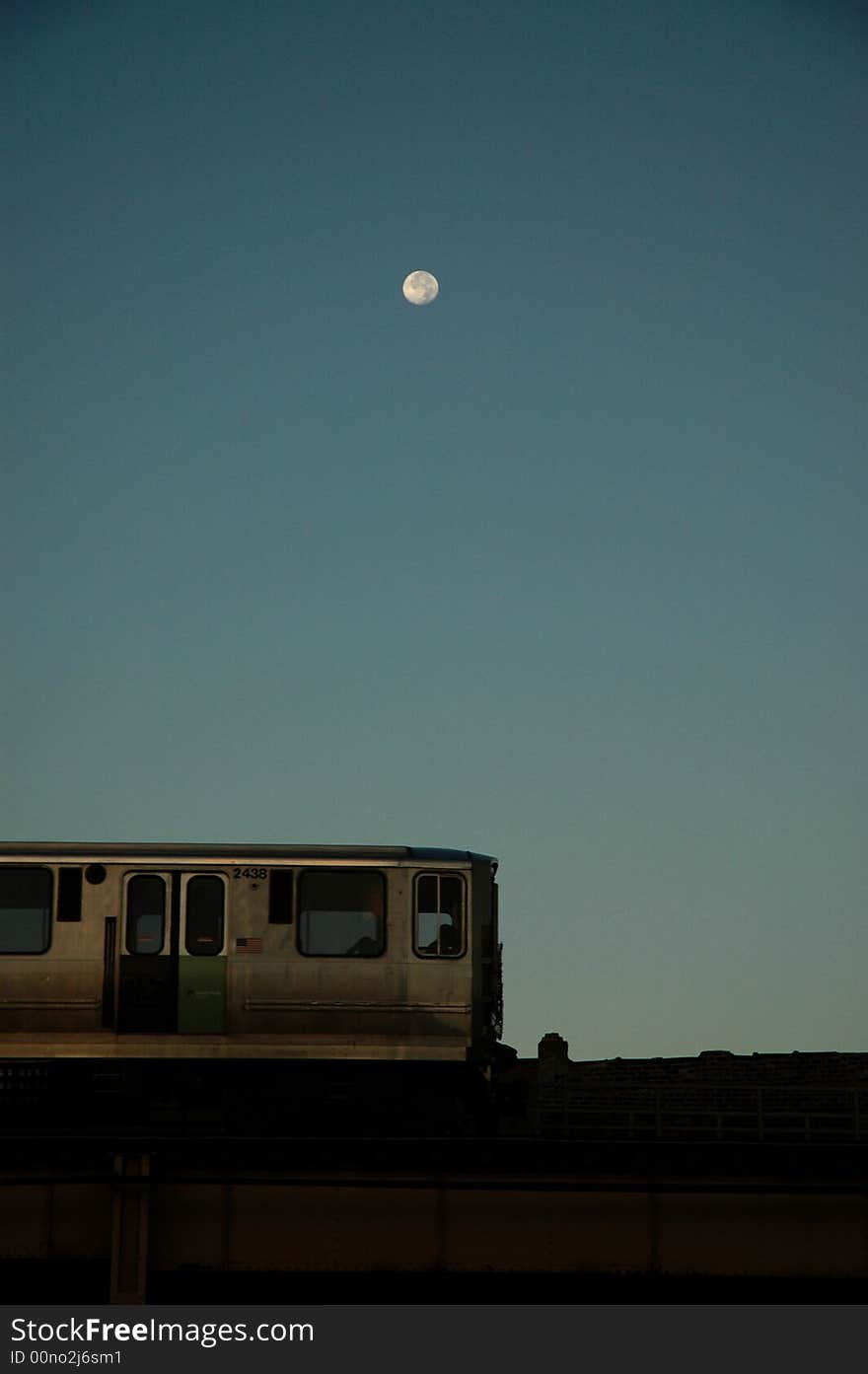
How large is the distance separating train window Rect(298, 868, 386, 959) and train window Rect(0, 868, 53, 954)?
12.0ft

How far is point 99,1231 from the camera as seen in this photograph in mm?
15141

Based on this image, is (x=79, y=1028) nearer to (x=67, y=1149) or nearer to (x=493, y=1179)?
(x=67, y=1149)

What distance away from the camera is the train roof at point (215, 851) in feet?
76.5

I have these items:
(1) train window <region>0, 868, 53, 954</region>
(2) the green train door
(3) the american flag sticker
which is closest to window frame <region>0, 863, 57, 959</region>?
(1) train window <region>0, 868, 53, 954</region>

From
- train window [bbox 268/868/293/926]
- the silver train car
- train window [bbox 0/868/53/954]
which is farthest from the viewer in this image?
train window [bbox 268/868/293/926]

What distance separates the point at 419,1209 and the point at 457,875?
879cm

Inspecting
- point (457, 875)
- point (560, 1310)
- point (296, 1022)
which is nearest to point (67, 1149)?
point (560, 1310)

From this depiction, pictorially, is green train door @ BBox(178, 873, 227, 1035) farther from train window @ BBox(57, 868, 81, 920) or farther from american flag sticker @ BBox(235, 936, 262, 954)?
train window @ BBox(57, 868, 81, 920)

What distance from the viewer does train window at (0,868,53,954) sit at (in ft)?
75.9

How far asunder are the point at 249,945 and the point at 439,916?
2.77 m

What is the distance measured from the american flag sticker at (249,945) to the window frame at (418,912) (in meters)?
2.23

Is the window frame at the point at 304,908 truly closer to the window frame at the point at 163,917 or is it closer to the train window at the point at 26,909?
the window frame at the point at 163,917

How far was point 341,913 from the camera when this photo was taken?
76.8ft

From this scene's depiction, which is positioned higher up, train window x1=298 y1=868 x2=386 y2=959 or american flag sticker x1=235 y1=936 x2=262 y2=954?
train window x1=298 y1=868 x2=386 y2=959
